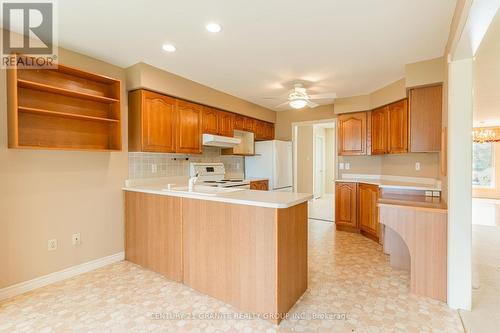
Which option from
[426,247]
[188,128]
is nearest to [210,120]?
[188,128]

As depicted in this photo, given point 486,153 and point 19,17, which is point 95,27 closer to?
point 19,17

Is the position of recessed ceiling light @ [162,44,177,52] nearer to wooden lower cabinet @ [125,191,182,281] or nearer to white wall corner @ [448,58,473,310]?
wooden lower cabinet @ [125,191,182,281]

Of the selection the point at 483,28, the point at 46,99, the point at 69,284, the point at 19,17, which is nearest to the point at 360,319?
the point at 483,28

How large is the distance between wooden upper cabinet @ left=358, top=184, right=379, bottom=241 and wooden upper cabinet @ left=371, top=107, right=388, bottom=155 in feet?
2.13

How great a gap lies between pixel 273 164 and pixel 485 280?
3.44 meters

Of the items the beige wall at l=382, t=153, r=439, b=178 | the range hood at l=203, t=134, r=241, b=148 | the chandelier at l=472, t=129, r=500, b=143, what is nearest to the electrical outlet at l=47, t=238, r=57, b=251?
the range hood at l=203, t=134, r=241, b=148

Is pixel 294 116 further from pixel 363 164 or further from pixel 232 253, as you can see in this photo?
pixel 232 253

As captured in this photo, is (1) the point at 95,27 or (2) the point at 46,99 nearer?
(1) the point at 95,27

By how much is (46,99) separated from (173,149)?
1464mm

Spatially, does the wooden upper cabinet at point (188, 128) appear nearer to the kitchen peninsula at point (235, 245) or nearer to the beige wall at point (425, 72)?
the kitchen peninsula at point (235, 245)

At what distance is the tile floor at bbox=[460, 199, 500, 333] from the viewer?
1.89 meters

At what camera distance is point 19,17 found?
7.04 feet

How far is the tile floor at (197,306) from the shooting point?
188cm

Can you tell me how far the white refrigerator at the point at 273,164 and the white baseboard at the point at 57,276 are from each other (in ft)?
9.73
